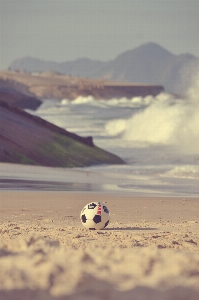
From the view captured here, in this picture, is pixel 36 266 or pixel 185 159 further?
pixel 185 159

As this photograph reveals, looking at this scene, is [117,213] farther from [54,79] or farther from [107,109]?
[54,79]

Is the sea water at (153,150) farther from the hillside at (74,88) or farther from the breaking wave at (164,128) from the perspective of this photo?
the hillside at (74,88)

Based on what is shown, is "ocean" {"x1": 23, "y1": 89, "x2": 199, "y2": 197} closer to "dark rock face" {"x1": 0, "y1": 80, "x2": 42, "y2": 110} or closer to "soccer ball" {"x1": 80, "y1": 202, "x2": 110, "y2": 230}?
"dark rock face" {"x1": 0, "y1": 80, "x2": 42, "y2": 110}

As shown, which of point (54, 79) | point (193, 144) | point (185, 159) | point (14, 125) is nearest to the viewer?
point (14, 125)

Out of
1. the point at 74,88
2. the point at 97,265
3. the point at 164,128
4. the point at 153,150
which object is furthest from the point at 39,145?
the point at 74,88

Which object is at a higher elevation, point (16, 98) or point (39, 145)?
point (16, 98)

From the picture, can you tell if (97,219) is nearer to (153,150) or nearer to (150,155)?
(150,155)

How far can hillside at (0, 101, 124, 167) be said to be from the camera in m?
18.6

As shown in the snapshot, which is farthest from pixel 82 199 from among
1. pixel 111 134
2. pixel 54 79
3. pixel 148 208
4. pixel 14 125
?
pixel 54 79

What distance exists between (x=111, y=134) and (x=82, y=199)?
33.5m

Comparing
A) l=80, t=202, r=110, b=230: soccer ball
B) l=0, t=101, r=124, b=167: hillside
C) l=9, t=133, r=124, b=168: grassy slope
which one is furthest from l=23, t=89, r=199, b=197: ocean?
l=80, t=202, r=110, b=230: soccer ball

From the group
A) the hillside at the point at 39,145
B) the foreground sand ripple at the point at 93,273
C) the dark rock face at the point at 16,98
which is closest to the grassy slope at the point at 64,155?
the hillside at the point at 39,145

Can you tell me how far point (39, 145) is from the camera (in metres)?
19.7

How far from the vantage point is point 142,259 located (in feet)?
15.7
